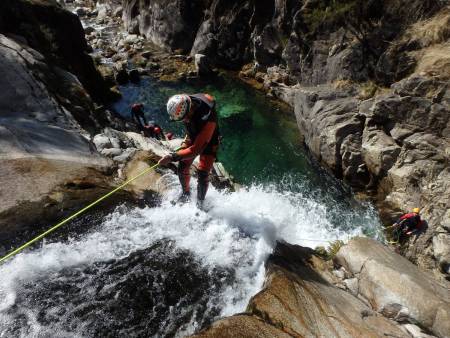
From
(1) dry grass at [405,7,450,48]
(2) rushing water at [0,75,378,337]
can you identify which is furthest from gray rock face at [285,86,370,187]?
(2) rushing water at [0,75,378,337]

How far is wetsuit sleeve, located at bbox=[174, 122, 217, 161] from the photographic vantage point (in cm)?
763

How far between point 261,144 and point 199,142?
12040 mm

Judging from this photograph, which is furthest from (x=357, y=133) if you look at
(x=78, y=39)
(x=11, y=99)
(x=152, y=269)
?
(x=78, y=39)

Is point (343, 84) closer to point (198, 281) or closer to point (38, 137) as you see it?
point (38, 137)

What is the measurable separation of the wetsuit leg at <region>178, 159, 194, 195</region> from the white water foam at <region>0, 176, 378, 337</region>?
0.49 meters

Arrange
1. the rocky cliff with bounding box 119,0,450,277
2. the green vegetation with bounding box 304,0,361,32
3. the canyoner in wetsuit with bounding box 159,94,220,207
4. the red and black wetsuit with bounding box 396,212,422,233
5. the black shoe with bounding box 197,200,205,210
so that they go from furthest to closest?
the green vegetation with bounding box 304,0,361,32, the rocky cliff with bounding box 119,0,450,277, the red and black wetsuit with bounding box 396,212,422,233, the black shoe with bounding box 197,200,205,210, the canyoner in wetsuit with bounding box 159,94,220,207

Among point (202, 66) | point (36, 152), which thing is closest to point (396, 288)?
point (36, 152)

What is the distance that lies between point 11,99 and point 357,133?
1385cm

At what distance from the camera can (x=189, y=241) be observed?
7832 mm

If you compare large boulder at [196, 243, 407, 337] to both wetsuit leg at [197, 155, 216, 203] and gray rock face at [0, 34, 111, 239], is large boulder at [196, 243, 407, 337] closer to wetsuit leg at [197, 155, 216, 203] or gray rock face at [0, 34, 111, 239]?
wetsuit leg at [197, 155, 216, 203]

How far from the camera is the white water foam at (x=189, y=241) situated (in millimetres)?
6320

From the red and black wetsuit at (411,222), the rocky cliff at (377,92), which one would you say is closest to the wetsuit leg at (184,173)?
the red and black wetsuit at (411,222)

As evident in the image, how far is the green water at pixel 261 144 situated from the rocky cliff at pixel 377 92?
3.02 ft

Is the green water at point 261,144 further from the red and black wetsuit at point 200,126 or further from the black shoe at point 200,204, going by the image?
the red and black wetsuit at point 200,126
